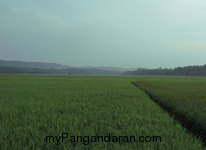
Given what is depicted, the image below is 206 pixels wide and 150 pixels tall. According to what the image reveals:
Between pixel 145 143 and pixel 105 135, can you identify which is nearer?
pixel 145 143

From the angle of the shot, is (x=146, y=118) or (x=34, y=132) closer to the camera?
(x=34, y=132)

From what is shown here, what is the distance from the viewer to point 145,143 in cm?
297

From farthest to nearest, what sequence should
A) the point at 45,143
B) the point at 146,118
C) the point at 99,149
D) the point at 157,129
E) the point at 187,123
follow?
1. the point at 187,123
2. the point at 146,118
3. the point at 157,129
4. the point at 45,143
5. the point at 99,149

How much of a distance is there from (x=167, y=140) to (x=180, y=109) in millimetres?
3573

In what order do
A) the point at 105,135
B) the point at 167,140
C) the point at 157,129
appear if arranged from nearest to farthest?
1. the point at 167,140
2. the point at 105,135
3. the point at 157,129

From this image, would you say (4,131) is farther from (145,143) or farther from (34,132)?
(145,143)

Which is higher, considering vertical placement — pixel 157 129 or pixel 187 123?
pixel 157 129

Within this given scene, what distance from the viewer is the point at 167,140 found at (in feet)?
10.3

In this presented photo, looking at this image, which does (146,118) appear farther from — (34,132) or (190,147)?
(34,132)

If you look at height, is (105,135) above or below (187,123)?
above

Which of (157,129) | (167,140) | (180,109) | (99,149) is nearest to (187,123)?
(180,109)

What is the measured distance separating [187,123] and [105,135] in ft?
11.7

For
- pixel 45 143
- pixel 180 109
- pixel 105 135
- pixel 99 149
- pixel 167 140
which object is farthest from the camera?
pixel 180 109

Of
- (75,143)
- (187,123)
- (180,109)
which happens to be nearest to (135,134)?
(75,143)
